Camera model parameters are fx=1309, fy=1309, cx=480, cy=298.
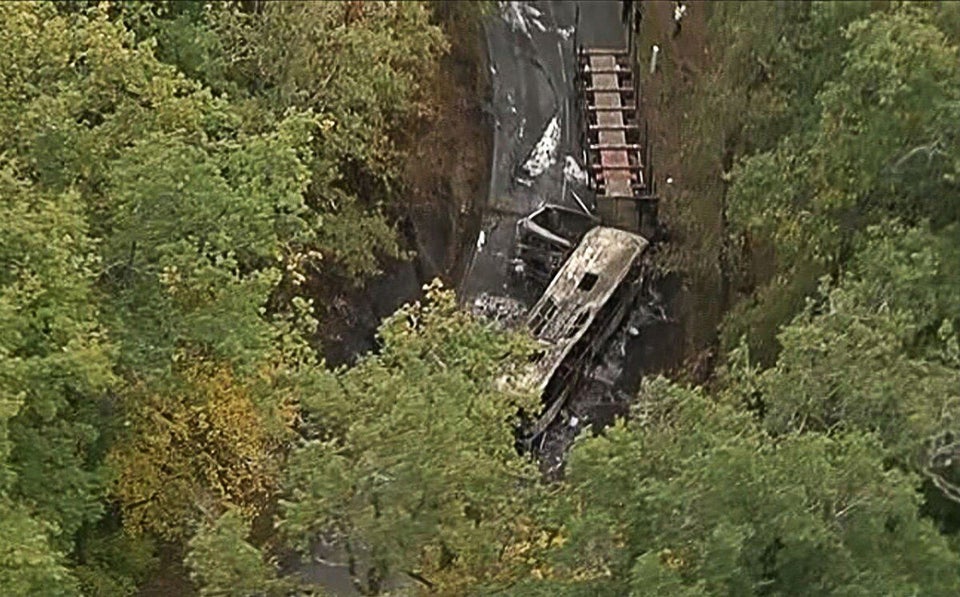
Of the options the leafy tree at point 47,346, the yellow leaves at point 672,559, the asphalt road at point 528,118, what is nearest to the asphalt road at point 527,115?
the asphalt road at point 528,118

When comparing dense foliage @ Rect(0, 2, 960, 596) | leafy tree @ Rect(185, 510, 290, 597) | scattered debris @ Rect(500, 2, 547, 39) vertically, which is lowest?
leafy tree @ Rect(185, 510, 290, 597)

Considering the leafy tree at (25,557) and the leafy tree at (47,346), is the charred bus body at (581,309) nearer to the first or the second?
the leafy tree at (47,346)

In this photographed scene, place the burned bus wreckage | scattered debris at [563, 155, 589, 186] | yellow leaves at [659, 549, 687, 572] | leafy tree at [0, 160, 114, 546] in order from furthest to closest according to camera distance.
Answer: scattered debris at [563, 155, 589, 186], the burned bus wreckage, leafy tree at [0, 160, 114, 546], yellow leaves at [659, 549, 687, 572]

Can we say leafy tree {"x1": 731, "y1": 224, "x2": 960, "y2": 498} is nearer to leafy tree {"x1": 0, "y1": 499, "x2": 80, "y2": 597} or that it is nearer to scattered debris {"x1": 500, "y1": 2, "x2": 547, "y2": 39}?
leafy tree {"x1": 0, "y1": 499, "x2": 80, "y2": 597}

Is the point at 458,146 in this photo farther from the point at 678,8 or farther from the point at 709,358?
the point at 709,358

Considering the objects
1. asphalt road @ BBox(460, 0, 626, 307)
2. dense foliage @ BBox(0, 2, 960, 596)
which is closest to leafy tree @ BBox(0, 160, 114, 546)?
dense foliage @ BBox(0, 2, 960, 596)

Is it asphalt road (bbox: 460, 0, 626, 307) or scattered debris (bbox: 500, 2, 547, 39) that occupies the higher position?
scattered debris (bbox: 500, 2, 547, 39)

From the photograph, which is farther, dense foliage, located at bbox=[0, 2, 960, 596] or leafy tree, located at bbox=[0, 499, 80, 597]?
leafy tree, located at bbox=[0, 499, 80, 597]

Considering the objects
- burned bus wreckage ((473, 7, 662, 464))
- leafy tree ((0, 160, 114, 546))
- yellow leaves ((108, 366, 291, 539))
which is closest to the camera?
leafy tree ((0, 160, 114, 546))
